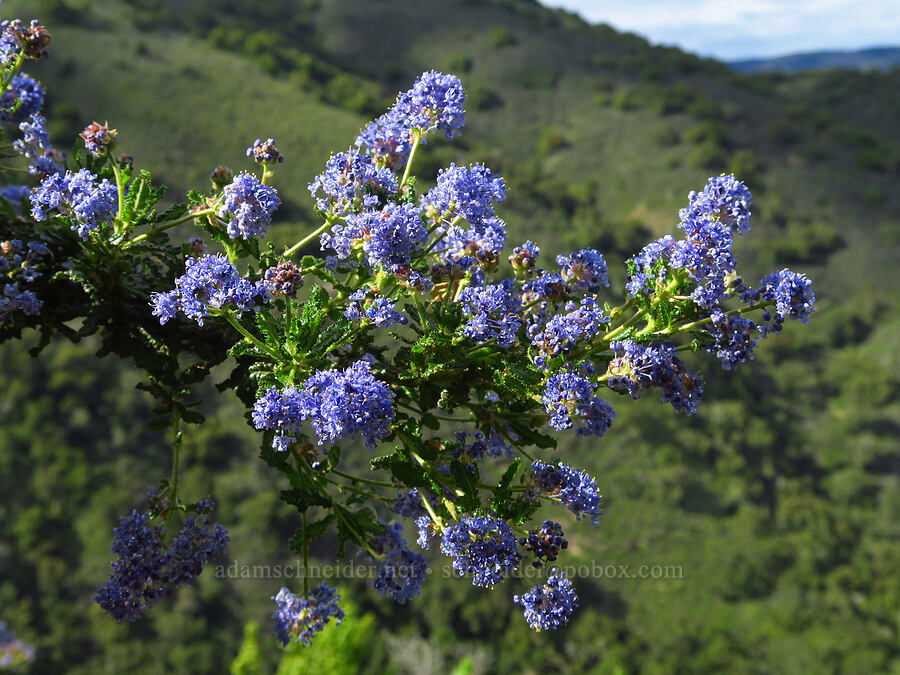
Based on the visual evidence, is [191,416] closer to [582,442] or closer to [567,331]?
[567,331]

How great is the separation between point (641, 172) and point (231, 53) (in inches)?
1623

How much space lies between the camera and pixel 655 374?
2.50 meters

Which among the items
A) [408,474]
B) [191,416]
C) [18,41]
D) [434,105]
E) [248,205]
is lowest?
[408,474]

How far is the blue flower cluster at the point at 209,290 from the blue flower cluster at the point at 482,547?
3.51ft

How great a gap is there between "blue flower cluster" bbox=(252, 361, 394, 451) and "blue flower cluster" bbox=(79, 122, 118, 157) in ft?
4.76

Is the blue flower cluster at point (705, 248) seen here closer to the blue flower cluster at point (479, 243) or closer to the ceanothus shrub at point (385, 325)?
the ceanothus shrub at point (385, 325)

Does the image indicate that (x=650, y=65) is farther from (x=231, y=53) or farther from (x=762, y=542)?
(x=762, y=542)

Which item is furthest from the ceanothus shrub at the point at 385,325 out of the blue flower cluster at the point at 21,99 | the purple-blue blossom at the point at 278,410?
the blue flower cluster at the point at 21,99

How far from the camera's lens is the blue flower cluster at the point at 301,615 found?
2.84 m

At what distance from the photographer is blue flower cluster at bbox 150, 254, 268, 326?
91.4 inches

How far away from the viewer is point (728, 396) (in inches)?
2151

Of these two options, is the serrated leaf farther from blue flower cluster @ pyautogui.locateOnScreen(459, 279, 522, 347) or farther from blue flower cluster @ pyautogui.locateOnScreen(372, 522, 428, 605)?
blue flower cluster @ pyautogui.locateOnScreen(459, 279, 522, 347)

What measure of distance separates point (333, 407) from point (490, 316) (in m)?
0.66

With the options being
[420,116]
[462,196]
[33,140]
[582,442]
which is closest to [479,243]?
[462,196]
